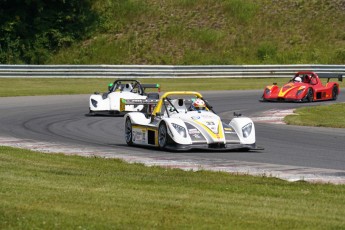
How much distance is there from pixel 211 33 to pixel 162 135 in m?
34.3

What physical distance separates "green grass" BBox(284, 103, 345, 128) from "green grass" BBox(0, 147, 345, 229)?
10.7 metres

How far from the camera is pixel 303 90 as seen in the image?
3250 cm

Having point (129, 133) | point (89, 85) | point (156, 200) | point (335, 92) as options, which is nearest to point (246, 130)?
point (129, 133)

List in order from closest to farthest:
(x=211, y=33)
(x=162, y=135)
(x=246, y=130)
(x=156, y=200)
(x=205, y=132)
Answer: (x=156, y=200) < (x=205, y=132) < (x=246, y=130) < (x=162, y=135) < (x=211, y=33)

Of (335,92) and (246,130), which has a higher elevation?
(246,130)

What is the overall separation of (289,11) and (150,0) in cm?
805

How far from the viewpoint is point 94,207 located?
9.70 meters

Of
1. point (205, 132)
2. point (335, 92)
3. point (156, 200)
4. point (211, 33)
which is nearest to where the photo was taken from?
point (156, 200)

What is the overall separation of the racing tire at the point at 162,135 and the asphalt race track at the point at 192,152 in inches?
7.2

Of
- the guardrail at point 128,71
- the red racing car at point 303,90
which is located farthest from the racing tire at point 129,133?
the guardrail at point 128,71

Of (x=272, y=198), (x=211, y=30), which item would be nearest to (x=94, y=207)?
(x=272, y=198)

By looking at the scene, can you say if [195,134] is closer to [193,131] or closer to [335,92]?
[193,131]

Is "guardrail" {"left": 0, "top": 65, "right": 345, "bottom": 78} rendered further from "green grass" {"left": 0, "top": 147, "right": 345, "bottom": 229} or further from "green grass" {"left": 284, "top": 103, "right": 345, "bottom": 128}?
"green grass" {"left": 0, "top": 147, "right": 345, "bottom": 229}

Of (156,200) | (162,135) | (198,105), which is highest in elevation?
(198,105)
